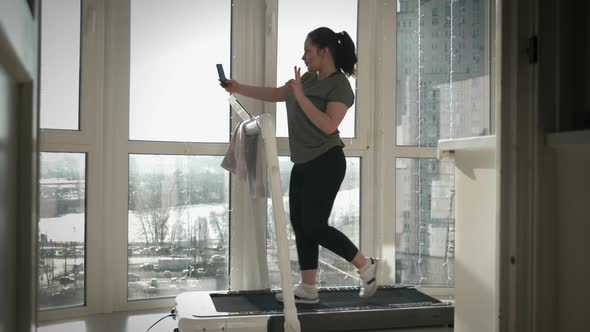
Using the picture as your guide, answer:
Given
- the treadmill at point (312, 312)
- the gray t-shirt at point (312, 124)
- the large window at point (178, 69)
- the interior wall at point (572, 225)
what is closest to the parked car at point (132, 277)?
the treadmill at point (312, 312)

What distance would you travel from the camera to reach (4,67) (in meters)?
0.42

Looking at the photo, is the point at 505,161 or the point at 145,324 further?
the point at 145,324

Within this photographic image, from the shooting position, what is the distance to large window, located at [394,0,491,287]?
11.2 ft

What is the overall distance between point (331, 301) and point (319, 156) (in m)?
0.72

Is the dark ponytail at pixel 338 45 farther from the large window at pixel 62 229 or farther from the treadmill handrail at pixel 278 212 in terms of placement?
the large window at pixel 62 229

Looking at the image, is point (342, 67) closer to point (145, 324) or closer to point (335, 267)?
point (335, 267)

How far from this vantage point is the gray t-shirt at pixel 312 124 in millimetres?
2678

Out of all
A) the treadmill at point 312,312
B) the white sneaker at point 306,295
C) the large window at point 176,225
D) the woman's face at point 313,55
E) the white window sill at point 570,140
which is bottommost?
the treadmill at point 312,312

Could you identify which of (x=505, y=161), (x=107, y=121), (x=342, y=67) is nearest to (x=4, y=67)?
(x=505, y=161)

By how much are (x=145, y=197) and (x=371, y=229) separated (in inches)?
51.5

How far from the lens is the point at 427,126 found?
3434 millimetres

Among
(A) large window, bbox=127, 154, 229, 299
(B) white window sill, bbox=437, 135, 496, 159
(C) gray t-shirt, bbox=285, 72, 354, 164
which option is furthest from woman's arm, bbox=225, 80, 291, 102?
(B) white window sill, bbox=437, 135, 496, 159

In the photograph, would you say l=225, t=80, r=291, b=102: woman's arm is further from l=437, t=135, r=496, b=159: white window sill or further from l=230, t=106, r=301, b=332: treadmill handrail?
l=437, t=135, r=496, b=159: white window sill

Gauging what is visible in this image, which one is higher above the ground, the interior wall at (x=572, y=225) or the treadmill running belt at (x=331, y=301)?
the interior wall at (x=572, y=225)
